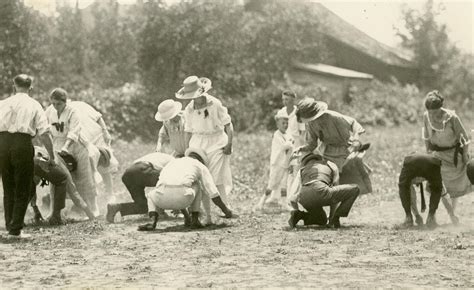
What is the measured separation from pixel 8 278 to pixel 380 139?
22584mm

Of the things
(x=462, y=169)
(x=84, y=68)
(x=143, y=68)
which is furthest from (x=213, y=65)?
(x=462, y=169)

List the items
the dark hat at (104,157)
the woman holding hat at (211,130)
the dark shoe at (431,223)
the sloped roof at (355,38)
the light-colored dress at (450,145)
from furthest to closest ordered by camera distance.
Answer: the sloped roof at (355,38) → the dark hat at (104,157) → the woman holding hat at (211,130) → the light-colored dress at (450,145) → the dark shoe at (431,223)

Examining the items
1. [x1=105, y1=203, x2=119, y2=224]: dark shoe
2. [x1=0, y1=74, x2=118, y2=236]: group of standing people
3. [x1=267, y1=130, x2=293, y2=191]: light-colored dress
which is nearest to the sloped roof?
[x1=267, y1=130, x2=293, y2=191]: light-colored dress

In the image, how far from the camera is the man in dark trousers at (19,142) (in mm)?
10133

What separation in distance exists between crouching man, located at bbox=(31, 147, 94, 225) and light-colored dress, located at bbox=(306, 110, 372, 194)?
3.59 meters

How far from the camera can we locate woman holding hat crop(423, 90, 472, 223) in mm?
11188

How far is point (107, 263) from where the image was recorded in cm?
840

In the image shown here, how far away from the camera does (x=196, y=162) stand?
1109cm

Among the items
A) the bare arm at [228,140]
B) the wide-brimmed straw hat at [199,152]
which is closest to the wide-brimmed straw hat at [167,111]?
the bare arm at [228,140]

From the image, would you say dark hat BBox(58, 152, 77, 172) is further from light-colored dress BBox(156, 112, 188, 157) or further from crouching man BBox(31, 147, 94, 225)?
light-colored dress BBox(156, 112, 188, 157)

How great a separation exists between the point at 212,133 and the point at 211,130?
10cm

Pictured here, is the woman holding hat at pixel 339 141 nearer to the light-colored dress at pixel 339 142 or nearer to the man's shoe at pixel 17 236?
the light-colored dress at pixel 339 142

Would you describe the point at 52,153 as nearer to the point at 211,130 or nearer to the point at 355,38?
the point at 211,130

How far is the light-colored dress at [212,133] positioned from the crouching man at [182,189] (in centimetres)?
112
